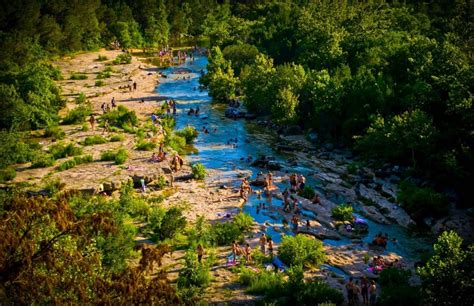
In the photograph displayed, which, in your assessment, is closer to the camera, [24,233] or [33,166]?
[24,233]

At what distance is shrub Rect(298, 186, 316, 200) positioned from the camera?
37.7 meters

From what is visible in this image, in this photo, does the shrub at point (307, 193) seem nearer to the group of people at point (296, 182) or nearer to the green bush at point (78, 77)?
the group of people at point (296, 182)

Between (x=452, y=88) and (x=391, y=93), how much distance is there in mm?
9416

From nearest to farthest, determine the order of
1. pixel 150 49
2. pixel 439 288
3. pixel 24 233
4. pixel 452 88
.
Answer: pixel 24 233 → pixel 439 288 → pixel 452 88 → pixel 150 49

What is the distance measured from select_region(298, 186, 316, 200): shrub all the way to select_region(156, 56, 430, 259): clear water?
1.73 meters

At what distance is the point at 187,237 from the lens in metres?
29.8

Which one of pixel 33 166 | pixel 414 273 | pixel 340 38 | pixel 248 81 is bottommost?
pixel 414 273

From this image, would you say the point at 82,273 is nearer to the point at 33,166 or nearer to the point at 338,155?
the point at 33,166

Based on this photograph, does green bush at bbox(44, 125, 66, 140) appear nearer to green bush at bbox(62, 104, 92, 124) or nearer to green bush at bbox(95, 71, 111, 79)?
green bush at bbox(62, 104, 92, 124)

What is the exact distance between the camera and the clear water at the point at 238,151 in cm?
3188

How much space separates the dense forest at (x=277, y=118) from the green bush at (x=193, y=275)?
6cm

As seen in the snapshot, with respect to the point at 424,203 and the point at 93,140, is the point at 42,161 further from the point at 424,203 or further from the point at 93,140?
the point at 424,203

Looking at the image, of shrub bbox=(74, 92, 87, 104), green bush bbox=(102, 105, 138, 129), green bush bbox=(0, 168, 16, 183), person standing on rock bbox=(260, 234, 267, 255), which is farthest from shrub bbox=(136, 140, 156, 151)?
person standing on rock bbox=(260, 234, 267, 255)

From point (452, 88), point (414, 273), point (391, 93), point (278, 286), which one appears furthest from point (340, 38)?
point (278, 286)
